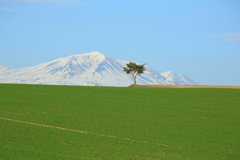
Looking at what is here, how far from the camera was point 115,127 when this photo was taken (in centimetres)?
2750

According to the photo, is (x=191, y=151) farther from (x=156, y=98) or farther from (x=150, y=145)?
(x=156, y=98)

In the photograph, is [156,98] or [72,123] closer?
[72,123]

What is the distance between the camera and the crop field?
21422mm

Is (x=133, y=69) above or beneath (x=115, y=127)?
above

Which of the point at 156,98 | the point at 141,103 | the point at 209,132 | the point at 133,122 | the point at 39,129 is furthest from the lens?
the point at 156,98

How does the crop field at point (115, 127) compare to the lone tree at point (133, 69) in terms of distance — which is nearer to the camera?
the crop field at point (115, 127)

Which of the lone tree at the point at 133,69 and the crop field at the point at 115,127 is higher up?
the lone tree at the point at 133,69

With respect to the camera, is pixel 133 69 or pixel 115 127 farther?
pixel 133 69

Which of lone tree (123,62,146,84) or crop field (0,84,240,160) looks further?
lone tree (123,62,146,84)

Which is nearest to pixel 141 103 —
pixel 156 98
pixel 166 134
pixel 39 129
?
pixel 156 98

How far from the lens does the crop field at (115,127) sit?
843 inches

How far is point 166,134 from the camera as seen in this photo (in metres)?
26.1

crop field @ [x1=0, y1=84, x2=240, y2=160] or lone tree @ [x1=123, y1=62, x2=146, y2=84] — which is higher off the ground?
lone tree @ [x1=123, y1=62, x2=146, y2=84]

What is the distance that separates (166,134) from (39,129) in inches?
376
